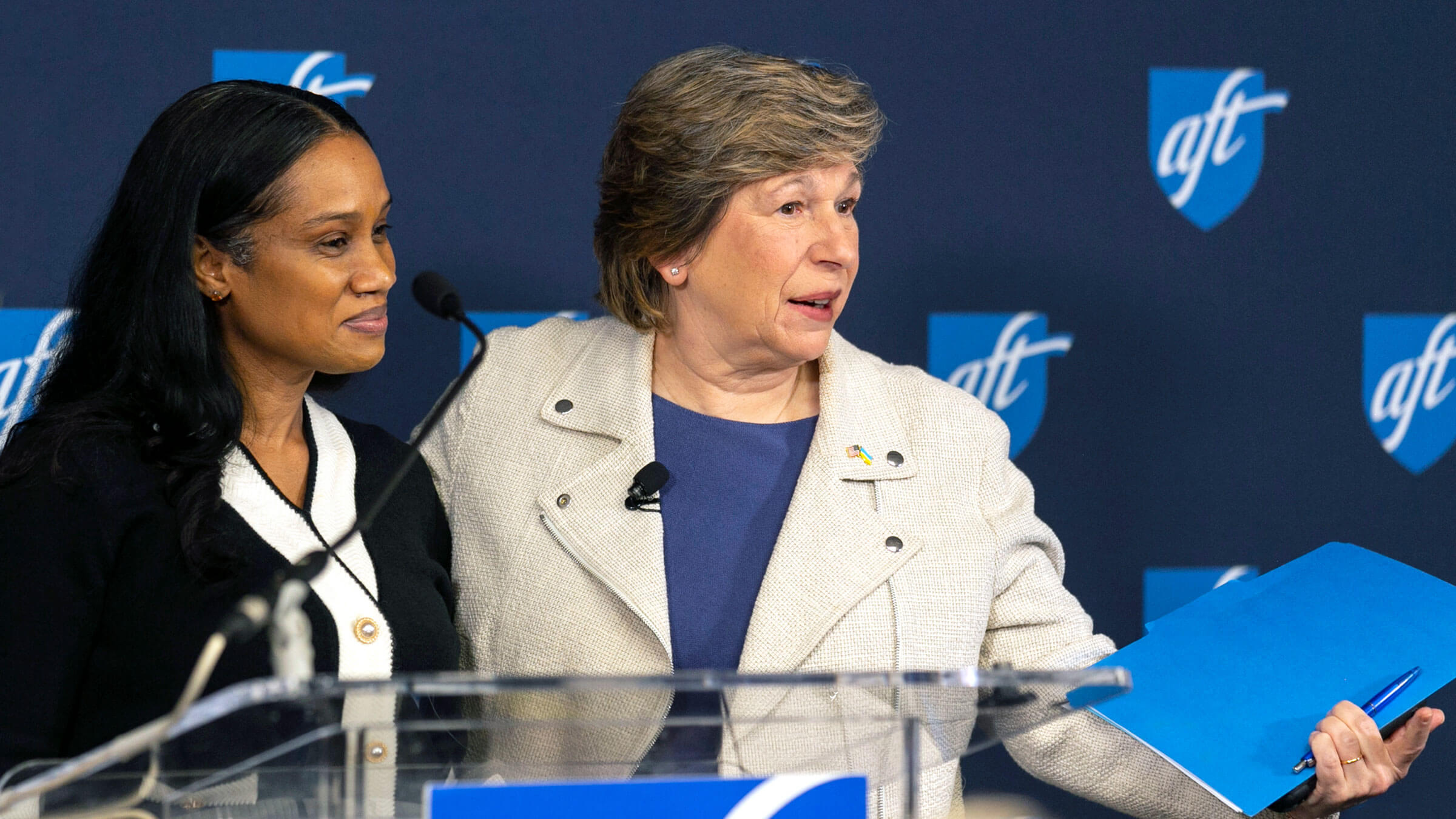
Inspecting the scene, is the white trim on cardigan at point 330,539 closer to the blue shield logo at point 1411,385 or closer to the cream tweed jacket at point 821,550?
the cream tweed jacket at point 821,550

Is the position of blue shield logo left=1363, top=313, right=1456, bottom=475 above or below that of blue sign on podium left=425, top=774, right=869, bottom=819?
above

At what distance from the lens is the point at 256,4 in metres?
2.33

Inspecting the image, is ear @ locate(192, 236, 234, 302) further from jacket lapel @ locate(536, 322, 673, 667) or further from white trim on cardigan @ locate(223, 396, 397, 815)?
jacket lapel @ locate(536, 322, 673, 667)

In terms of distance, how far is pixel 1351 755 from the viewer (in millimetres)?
1506

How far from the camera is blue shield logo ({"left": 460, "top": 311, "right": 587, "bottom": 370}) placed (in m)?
2.43

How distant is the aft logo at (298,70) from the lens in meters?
2.32

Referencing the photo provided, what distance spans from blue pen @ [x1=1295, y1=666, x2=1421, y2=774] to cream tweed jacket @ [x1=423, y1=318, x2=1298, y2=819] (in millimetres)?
201

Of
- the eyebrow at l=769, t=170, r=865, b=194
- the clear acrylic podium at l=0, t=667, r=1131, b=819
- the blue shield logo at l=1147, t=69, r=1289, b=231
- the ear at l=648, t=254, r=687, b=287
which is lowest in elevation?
the clear acrylic podium at l=0, t=667, r=1131, b=819

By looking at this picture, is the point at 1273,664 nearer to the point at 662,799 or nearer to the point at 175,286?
the point at 662,799

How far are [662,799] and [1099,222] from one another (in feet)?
5.85

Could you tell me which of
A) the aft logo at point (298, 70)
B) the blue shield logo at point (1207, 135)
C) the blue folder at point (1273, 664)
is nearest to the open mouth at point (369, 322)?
the aft logo at point (298, 70)

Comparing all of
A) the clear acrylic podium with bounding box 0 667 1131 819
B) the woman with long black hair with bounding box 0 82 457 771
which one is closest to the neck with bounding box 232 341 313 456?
the woman with long black hair with bounding box 0 82 457 771

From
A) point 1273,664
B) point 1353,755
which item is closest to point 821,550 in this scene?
point 1273,664

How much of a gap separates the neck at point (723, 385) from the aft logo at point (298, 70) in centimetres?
78
